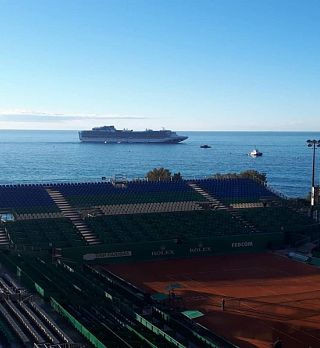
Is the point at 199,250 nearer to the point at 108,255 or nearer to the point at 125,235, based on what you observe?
the point at 125,235

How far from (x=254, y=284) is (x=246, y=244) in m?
9.85

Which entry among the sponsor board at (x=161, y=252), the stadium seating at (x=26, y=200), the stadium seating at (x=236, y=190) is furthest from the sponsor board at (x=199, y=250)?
the stadium seating at (x=26, y=200)

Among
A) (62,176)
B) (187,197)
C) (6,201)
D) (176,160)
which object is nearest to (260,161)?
(176,160)

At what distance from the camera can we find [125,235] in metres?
42.1

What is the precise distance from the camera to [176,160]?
163000 mm

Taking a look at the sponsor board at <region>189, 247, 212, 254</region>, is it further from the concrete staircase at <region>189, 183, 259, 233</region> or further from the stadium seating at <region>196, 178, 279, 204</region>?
the stadium seating at <region>196, 178, 279, 204</region>

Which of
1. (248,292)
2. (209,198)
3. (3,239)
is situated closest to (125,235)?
(3,239)

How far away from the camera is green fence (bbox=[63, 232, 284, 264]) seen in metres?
39.4

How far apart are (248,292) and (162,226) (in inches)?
518

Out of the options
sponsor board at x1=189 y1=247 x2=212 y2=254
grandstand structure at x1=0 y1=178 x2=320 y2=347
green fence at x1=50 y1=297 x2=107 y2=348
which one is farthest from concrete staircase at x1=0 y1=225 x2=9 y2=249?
sponsor board at x1=189 y1=247 x2=212 y2=254

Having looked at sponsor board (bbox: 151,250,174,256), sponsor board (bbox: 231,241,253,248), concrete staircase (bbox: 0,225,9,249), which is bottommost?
sponsor board (bbox: 151,250,174,256)

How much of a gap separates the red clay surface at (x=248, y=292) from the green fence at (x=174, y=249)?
950 millimetres

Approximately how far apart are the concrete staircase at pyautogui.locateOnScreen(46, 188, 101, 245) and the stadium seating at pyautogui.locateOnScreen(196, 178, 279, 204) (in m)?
14.2

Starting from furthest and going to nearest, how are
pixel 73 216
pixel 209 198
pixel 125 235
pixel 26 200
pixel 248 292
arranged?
pixel 209 198, pixel 26 200, pixel 73 216, pixel 125 235, pixel 248 292
